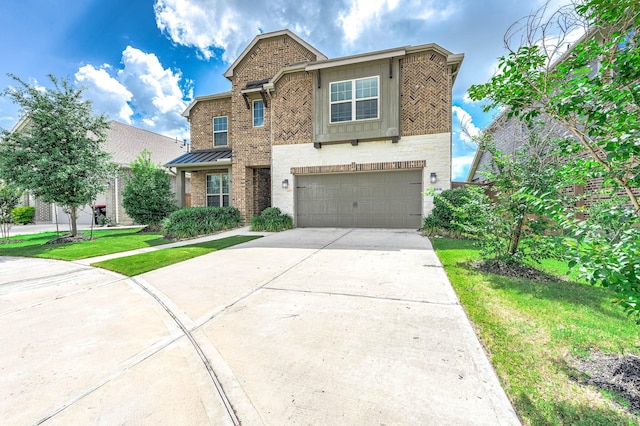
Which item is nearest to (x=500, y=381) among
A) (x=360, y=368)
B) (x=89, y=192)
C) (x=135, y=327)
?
(x=360, y=368)

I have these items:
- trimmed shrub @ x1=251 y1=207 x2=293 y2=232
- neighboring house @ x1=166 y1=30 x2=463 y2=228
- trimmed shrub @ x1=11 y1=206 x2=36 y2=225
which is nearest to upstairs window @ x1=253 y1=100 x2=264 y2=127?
neighboring house @ x1=166 y1=30 x2=463 y2=228

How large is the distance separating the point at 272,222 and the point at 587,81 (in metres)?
9.85

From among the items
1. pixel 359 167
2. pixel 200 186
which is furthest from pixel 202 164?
pixel 359 167

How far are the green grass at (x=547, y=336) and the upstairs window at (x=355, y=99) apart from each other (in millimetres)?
7936

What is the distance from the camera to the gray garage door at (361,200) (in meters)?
10.5

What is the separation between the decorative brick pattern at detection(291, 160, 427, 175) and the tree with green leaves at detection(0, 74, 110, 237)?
8046 millimetres

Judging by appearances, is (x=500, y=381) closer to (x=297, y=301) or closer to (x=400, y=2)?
(x=297, y=301)

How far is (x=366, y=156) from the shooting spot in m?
10.7

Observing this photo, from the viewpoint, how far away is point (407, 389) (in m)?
1.94

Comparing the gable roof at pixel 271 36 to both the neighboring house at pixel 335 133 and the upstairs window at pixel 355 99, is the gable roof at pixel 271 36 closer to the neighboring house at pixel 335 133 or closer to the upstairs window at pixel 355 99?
the neighboring house at pixel 335 133

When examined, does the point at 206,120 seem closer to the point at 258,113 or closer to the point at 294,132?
the point at 258,113

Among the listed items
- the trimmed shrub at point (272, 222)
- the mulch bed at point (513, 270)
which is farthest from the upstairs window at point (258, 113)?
the mulch bed at point (513, 270)

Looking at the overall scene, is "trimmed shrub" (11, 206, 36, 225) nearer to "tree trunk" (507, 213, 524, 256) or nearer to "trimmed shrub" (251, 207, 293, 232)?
"trimmed shrub" (251, 207, 293, 232)

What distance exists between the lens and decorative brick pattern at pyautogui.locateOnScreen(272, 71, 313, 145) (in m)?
11.4
